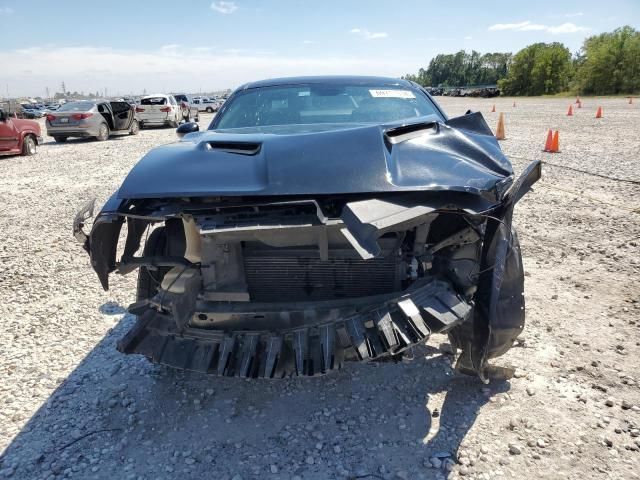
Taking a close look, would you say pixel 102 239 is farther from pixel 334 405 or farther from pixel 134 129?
pixel 134 129

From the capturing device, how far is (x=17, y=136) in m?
11.9

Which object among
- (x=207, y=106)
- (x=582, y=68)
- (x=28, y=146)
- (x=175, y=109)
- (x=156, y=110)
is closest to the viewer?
(x=28, y=146)

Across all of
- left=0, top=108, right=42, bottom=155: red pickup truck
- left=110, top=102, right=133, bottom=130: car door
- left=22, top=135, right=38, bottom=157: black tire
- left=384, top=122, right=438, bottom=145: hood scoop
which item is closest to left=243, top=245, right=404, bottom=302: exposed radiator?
left=384, top=122, right=438, bottom=145: hood scoop

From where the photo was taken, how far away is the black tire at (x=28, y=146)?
12258mm

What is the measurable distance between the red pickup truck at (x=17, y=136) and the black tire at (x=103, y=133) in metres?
2.51

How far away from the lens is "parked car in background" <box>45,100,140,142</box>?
14.8 metres

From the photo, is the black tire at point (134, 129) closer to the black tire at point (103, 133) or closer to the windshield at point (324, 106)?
the black tire at point (103, 133)

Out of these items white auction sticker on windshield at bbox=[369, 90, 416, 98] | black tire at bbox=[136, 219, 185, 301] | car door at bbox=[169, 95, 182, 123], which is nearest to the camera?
black tire at bbox=[136, 219, 185, 301]

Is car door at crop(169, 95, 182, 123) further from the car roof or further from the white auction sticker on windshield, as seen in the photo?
the white auction sticker on windshield

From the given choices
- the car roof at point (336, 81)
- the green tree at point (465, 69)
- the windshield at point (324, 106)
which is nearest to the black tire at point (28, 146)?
the car roof at point (336, 81)

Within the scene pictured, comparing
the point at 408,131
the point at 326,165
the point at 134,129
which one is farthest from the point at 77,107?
the point at 326,165

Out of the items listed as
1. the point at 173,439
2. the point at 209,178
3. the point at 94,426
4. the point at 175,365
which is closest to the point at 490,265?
the point at 209,178

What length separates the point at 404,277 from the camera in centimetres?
240

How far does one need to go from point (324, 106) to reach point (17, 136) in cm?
1159
